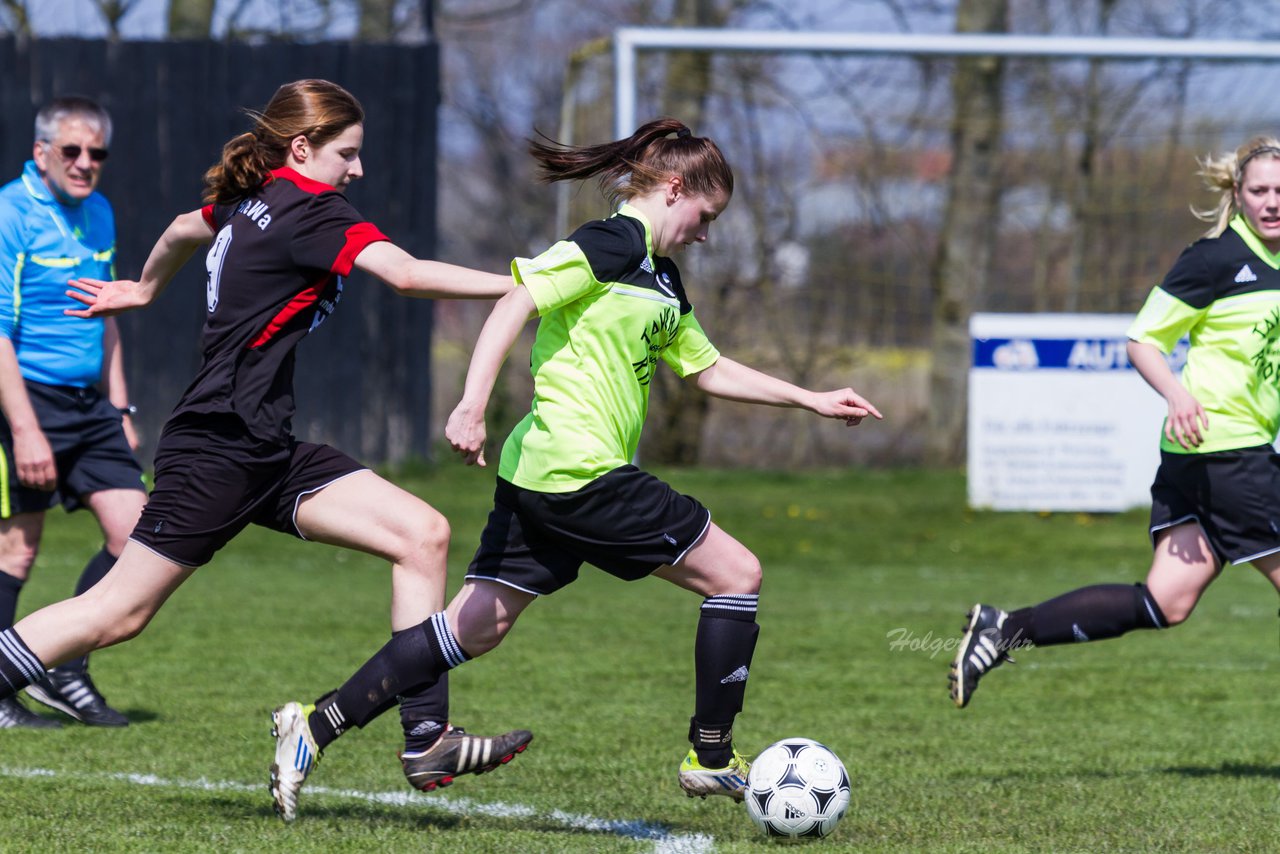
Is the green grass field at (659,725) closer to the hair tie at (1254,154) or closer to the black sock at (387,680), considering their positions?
the black sock at (387,680)

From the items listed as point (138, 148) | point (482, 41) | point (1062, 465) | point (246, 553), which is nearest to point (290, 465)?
point (246, 553)

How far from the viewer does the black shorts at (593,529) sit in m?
4.06

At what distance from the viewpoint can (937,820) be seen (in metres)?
4.41

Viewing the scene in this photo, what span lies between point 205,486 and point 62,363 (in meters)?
1.93

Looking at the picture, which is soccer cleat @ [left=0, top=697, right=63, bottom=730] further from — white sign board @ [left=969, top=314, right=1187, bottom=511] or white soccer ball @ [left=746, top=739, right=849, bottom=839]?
white sign board @ [left=969, top=314, right=1187, bottom=511]

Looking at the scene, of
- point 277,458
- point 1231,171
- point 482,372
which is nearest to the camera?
point 482,372

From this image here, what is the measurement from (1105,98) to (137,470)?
33.2ft

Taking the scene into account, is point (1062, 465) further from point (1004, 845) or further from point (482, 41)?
point (482, 41)

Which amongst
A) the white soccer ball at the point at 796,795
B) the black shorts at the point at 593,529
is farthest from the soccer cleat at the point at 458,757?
the white soccer ball at the point at 796,795

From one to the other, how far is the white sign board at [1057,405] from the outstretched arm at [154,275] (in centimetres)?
926

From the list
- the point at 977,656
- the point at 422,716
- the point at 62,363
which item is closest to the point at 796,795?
the point at 422,716

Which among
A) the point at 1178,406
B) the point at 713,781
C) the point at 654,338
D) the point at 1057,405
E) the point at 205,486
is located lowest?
the point at 1057,405

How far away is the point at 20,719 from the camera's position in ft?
18.8

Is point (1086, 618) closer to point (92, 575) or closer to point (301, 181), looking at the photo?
point (301, 181)
